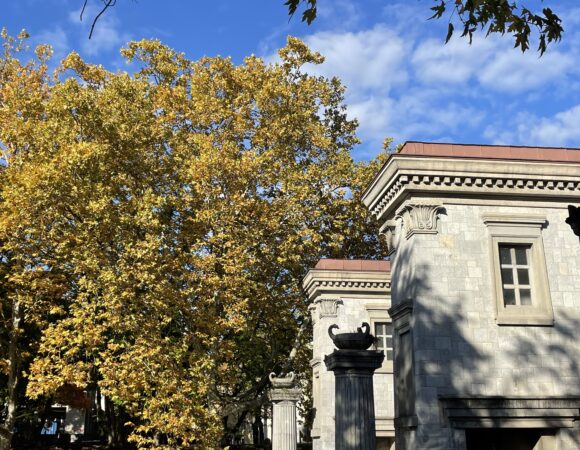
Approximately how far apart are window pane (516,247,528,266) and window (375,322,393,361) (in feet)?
25.3

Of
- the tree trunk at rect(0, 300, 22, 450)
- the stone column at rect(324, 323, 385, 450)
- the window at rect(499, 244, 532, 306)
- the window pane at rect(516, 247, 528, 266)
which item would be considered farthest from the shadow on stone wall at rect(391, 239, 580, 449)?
the tree trunk at rect(0, 300, 22, 450)

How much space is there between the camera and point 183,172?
2438cm

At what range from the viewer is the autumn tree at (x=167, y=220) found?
20344mm

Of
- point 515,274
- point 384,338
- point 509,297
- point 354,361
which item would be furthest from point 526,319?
point 384,338

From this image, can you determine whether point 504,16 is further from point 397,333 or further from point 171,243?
point 171,243

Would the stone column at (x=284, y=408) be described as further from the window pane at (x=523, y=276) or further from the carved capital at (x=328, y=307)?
the window pane at (x=523, y=276)

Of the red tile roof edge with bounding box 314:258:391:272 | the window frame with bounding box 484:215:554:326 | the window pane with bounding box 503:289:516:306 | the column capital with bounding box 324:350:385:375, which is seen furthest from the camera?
the red tile roof edge with bounding box 314:258:391:272

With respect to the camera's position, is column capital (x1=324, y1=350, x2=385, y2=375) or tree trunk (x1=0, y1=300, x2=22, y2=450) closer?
column capital (x1=324, y1=350, x2=385, y2=375)

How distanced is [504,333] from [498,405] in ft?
4.91

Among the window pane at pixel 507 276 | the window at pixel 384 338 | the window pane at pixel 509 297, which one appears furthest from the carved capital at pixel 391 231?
the window at pixel 384 338

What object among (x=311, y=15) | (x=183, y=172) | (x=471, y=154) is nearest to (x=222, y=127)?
(x=183, y=172)

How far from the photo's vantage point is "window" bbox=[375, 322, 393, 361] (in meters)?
21.0

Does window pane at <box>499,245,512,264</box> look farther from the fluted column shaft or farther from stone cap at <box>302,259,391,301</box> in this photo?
the fluted column shaft

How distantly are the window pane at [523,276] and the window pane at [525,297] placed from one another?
0.20 meters
